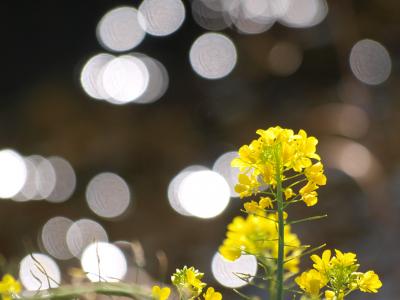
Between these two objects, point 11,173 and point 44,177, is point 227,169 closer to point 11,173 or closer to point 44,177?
point 44,177

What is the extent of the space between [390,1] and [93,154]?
157 centimetres

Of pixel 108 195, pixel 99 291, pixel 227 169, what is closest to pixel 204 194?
pixel 227 169

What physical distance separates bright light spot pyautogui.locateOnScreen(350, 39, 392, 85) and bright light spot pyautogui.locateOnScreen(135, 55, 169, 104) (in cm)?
93

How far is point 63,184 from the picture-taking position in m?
3.53

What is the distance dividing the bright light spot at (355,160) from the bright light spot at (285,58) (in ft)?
2.45

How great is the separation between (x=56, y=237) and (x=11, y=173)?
0.51 meters

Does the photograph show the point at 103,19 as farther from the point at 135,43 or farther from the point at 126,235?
the point at 126,235

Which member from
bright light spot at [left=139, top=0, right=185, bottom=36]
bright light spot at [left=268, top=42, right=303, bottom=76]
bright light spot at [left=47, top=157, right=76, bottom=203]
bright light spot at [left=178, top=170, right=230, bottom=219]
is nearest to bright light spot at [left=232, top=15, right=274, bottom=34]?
bright light spot at [left=268, top=42, right=303, bottom=76]

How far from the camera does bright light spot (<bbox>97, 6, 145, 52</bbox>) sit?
389 centimetres

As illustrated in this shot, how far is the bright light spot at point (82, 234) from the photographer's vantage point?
3.20 meters

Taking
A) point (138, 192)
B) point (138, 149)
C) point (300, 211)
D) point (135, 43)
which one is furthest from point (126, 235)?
point (135, 43)

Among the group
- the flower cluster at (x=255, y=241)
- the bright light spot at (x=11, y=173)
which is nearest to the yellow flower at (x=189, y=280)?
the flower cluster at (x=255, y=241)

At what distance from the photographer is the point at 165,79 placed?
12.5 feet

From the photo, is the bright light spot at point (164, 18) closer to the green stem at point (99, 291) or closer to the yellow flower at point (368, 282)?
the yellow flower at point (368, 282)
